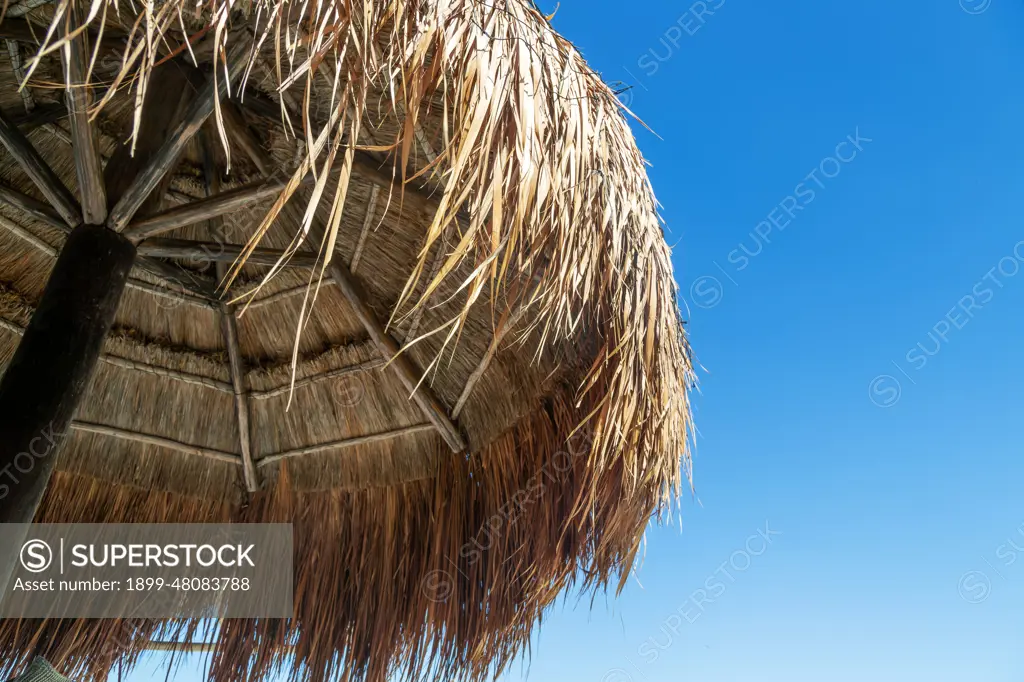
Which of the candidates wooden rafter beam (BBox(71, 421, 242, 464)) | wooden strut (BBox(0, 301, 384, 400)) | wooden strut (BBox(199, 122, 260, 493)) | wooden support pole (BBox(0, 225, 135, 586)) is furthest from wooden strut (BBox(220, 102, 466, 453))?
wooden rafter beam (BBox(71, 421, 242, 464))

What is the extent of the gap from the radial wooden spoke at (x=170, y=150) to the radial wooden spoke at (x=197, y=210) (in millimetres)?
38

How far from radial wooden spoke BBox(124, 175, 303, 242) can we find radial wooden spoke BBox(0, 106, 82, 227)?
126mm

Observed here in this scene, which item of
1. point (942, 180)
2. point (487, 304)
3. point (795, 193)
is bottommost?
point (487, 304)

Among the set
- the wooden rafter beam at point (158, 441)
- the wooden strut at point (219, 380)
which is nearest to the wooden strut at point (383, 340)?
the wooden strut at point (219, 380)

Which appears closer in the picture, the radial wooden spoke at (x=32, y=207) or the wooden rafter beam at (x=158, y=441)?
the radial wooden spoke at (x=32, y=207)

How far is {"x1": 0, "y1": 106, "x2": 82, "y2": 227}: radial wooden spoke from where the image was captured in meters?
1.53

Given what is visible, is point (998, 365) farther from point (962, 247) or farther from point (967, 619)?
point (967, 619)

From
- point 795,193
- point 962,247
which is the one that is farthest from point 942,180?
point 795,193

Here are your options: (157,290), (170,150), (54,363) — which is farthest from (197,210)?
(157,290)

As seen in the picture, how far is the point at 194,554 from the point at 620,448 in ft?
5.23

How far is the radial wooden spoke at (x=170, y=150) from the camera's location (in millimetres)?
1396

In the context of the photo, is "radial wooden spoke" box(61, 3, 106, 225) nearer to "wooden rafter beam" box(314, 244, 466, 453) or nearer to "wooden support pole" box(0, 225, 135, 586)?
"wooden support pole" box(0, 225, 135, 586)

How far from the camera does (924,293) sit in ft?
18.0

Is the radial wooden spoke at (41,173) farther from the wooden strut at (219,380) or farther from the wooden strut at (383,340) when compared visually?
the wooden strut at (219,380)
